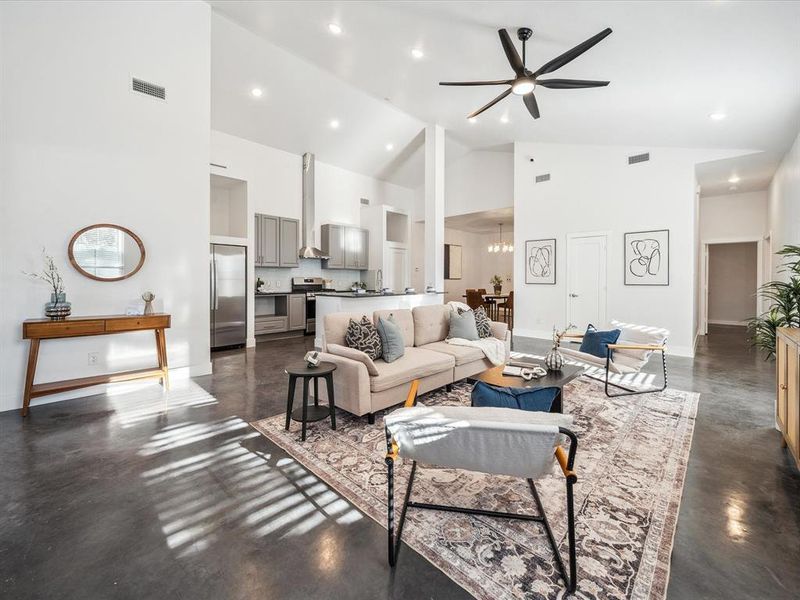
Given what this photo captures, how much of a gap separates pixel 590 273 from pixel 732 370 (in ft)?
9.00

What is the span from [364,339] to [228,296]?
4070 mm

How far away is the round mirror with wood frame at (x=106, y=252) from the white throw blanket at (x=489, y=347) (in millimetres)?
3695

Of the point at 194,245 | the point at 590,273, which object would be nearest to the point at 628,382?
the point at 590,273

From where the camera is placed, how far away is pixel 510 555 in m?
1.64

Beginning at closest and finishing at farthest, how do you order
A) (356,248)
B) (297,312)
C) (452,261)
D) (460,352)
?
(460,352) < (297,312) < (356,248) < (452,261)

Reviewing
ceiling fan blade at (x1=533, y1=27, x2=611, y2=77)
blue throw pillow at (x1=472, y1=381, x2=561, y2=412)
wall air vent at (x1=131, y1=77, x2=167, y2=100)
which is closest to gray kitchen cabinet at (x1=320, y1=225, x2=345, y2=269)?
wall air vent at (x1=131, y1=77, x2=167, y2=100)

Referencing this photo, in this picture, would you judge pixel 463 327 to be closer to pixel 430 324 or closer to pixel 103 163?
pixel 430 324

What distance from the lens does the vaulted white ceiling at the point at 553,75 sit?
3.34 m

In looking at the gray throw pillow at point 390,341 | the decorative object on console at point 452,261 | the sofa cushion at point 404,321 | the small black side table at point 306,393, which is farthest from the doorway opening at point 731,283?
the small black side table at point 306,393

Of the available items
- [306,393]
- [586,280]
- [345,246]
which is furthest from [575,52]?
[345,246]

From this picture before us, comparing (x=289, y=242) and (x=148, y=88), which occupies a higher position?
(x=148, y=88)

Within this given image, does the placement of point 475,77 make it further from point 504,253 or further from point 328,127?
point 504,253

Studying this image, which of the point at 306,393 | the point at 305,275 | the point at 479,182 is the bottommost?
the point at 306,393

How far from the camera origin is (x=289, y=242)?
7.74 meters
